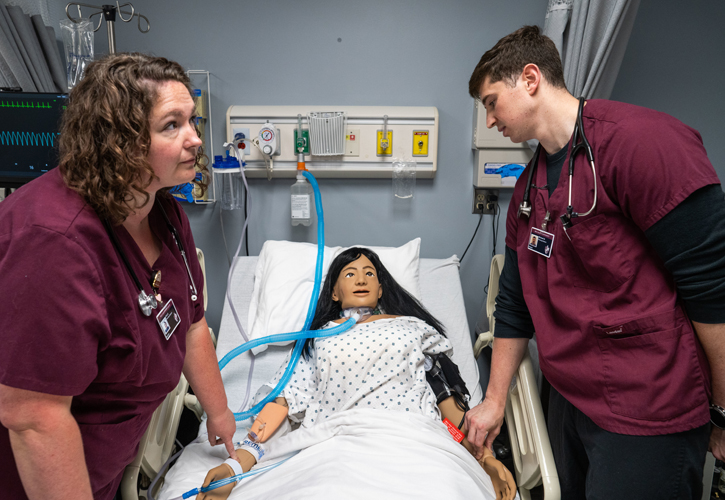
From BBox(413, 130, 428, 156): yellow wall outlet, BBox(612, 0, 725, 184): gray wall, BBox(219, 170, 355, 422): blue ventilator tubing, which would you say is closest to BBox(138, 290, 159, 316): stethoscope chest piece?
BBox(219, 170, 355, 422): blue ventilator tubing

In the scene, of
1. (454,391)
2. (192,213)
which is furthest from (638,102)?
(192,213)

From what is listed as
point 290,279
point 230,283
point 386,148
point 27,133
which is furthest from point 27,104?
point 386,148

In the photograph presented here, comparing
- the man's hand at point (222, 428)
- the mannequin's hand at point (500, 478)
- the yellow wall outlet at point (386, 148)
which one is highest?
the yellow wall outlet at point (386, 148)

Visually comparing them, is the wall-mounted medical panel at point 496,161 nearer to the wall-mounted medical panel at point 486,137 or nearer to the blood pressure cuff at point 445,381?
the wall-mounted medical panel at point 486,137

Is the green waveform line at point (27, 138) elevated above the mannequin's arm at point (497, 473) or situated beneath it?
elevated above

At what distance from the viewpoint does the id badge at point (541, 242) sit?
1.21 metres

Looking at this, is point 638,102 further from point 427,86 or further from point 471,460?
point 471,460

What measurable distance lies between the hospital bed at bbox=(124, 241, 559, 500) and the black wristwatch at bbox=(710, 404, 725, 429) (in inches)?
15.3

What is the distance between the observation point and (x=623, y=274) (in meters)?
1.08

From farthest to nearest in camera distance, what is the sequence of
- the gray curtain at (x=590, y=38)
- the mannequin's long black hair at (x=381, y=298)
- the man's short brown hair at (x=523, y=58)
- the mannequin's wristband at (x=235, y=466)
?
1. the mannequin's long black hair at (x=381, y=298)
2. the gray curtain at (x=590, y=38)
3. the mannequin's wristband at (x=235, y=466)
4. the man's short brown hair at (x=523, y=58)

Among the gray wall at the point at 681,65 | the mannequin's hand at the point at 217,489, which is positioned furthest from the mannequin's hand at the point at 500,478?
the gray wall at the point at 681,65

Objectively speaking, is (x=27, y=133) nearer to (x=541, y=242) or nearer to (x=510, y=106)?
(x=510, y=106)

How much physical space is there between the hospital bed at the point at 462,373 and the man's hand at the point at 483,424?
95 millimetres

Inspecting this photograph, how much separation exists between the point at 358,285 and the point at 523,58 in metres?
0.93
